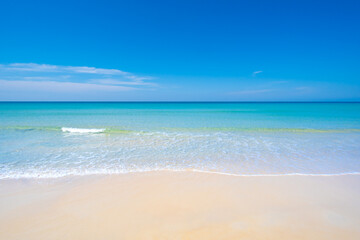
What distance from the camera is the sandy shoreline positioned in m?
2.92

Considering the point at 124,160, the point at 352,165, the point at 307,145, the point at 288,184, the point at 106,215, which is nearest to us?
the point at 106,215

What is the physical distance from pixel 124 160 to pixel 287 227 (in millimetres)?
5193

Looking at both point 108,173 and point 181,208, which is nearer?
point 181,208

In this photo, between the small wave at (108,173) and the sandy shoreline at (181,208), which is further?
the small wave at (108,173)

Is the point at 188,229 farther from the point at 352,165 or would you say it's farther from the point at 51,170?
the point at 352,165

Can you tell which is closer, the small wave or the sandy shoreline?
the sandy shoreline

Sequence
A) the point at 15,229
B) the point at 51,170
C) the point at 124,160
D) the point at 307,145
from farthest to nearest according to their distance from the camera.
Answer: the point at 307,145 < the point at 124,160 < the point at 51,170 < the point at 15,229

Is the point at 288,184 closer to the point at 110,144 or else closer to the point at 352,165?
the point at 352,165

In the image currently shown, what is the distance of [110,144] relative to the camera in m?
8.69

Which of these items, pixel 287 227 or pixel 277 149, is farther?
pixel 277 149

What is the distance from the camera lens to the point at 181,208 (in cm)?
354

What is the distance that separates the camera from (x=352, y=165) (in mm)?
5852

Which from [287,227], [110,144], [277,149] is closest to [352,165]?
[277,149]

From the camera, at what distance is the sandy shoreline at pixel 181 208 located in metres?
2.92
